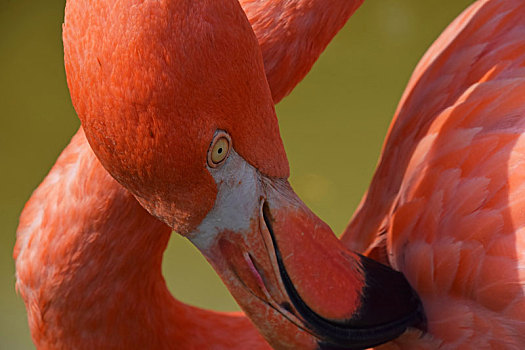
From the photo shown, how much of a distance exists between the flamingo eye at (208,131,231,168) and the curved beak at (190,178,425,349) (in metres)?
0.12

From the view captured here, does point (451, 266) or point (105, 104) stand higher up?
point (105, 104)

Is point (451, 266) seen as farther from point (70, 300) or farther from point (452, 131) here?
point (70, 300)

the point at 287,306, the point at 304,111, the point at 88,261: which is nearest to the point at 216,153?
the point at 287,306

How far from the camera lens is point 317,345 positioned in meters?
0.95

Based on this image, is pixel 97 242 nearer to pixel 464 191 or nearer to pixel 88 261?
pixel 88 261

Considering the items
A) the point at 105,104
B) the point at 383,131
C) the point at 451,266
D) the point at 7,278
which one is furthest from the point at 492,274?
the point at 7,278

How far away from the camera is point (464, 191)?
104cm

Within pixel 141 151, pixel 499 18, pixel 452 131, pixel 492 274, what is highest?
pixel 141 151

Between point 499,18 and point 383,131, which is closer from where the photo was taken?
point 499,18

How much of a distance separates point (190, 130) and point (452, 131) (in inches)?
22.3

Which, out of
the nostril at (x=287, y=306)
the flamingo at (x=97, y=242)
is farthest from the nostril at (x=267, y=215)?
the flamingo at (x=97, y=242)

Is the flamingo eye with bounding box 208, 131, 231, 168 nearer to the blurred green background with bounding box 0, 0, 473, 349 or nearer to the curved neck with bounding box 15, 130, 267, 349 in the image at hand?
the curved neck with bounding box 15, 130, 267, 349

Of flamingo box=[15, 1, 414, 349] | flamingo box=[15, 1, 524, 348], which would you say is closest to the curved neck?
flamingo box=[15, 1, 414, 349]

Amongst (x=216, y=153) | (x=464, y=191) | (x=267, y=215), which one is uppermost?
(x=216, y=153)
